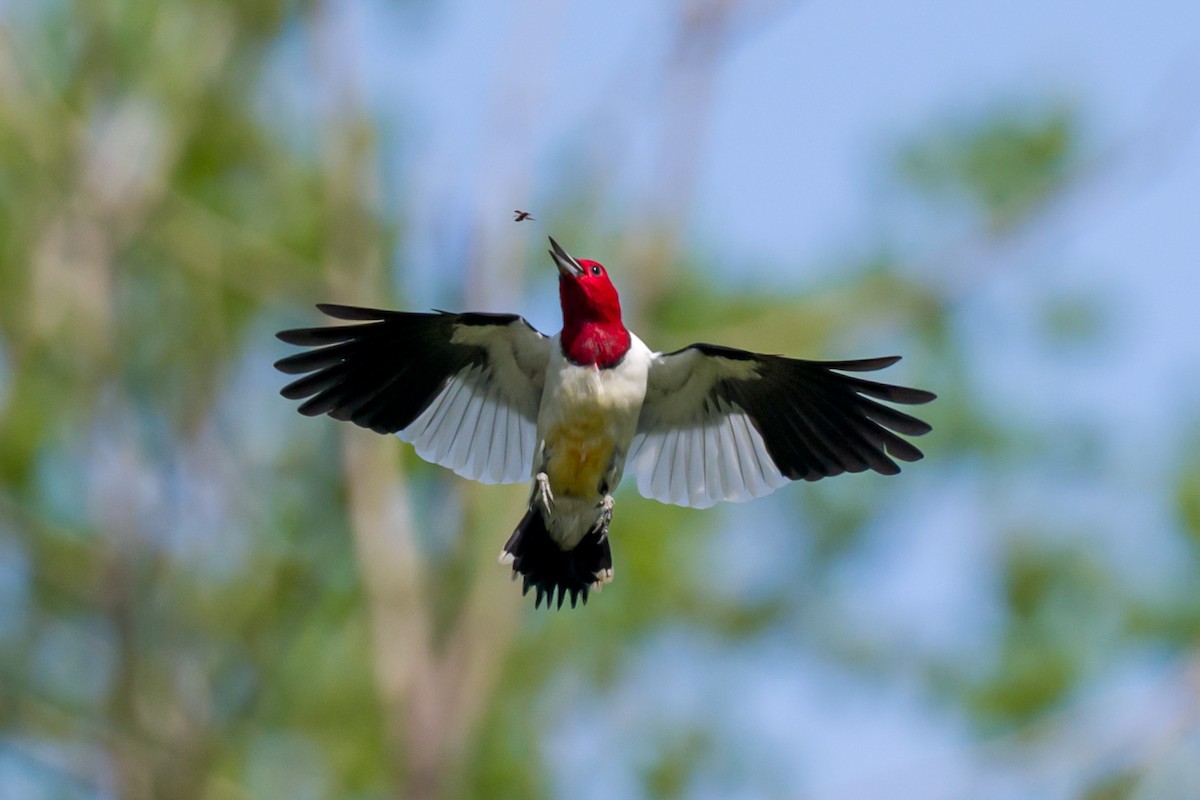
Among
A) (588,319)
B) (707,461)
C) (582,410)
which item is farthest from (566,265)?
(707,461)

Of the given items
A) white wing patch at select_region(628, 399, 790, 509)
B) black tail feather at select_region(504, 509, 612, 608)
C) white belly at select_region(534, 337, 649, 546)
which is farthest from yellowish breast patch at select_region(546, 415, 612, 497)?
white wing patch at select_region(628, 399, 790, 509)

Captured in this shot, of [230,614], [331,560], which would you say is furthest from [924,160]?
[230,614]

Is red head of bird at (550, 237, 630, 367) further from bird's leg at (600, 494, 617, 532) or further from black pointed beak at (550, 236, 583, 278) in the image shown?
bird's leg at (600, 494, 617, 532)

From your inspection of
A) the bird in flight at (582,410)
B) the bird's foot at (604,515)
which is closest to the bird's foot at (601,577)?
the bird in flight at (582,410)

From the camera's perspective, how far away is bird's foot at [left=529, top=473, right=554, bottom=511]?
4.90 m

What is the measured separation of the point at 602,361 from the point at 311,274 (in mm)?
6584

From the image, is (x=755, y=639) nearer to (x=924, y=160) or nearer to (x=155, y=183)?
(x=924, y=160)

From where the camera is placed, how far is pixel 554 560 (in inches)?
203

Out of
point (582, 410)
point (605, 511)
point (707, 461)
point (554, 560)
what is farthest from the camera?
point (707, 461)

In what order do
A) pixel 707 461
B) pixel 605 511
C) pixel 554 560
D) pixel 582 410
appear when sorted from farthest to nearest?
pixel 707 461, pixel 554 560, pixel 605 511, pixel 582 410

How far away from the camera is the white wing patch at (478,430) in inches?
212

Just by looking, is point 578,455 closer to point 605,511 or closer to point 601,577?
point 605,511

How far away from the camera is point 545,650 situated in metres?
13.7

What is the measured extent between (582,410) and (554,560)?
60cm
